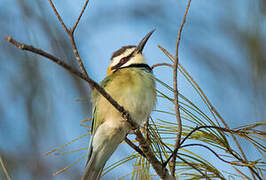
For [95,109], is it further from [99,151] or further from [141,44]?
[141,44]

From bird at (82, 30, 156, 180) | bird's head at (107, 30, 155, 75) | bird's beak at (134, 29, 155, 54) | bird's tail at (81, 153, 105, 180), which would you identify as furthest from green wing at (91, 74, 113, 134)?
bird's beak at (134, 29, 155, 54)

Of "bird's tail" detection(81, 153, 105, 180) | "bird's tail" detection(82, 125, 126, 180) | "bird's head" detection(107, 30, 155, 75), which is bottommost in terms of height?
"bird's tail" detection(81, 153, 105, 180)

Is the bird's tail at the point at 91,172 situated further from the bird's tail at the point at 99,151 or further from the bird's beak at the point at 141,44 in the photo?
the bird's beak at the point at 141,44

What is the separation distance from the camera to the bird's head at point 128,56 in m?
3.03

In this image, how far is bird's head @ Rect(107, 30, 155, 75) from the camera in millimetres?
3033

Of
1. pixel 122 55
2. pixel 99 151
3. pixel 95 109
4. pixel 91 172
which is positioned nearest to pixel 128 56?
pixel 122 55

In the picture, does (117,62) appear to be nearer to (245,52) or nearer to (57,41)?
(57,41)

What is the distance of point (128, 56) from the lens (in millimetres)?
3094

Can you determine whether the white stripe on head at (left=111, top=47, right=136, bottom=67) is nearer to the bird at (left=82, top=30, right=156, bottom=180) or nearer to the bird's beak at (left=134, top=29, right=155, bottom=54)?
the bird's beak at (left=134, top=29, right=155, bottom=54)

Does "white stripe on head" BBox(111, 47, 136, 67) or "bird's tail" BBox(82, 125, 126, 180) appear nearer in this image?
"bird's tail" BBox(82, 125, 126, 180)

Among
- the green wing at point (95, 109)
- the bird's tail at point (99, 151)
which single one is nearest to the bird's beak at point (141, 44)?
the green wing at point (95, 109)

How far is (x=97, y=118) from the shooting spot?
2.53 metres

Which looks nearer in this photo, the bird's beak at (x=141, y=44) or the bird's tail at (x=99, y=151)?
the bird's tail at (x=99, y=151)

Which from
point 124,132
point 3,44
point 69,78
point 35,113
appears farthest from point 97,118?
point 3,44
